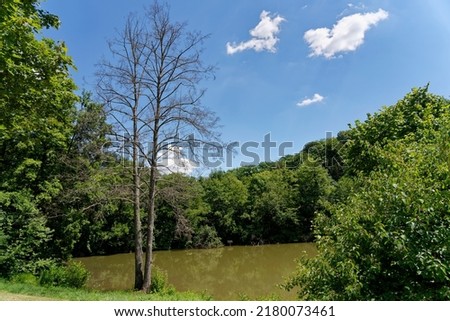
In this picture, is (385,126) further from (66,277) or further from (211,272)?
(211,272)

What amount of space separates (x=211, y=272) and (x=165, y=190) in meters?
10.6

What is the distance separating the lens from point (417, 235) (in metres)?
3.94

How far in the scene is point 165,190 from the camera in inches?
516

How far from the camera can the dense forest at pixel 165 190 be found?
4.07m

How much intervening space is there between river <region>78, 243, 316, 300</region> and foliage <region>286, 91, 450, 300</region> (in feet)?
26.4

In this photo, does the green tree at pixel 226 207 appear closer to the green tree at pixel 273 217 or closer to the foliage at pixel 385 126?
the green tree at pixel 273 217

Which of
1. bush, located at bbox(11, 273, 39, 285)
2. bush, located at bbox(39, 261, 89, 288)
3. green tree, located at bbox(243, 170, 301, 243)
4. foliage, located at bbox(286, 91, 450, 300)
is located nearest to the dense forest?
foliage, located at bbox(286, 91, 450, 300)

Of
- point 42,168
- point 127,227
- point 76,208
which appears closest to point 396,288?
point 76,208

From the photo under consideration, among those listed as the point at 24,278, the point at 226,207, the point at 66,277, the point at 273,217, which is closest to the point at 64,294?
the point at 24,278

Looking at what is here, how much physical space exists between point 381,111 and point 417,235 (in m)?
11.5

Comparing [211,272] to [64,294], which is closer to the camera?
[64,294]

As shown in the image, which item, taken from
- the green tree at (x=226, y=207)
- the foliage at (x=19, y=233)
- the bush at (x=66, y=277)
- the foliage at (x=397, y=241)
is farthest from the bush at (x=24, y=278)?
the green tree at (x=226, y=207)

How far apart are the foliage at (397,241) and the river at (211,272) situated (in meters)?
8.04

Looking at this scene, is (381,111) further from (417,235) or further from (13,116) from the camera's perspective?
(13,116)
